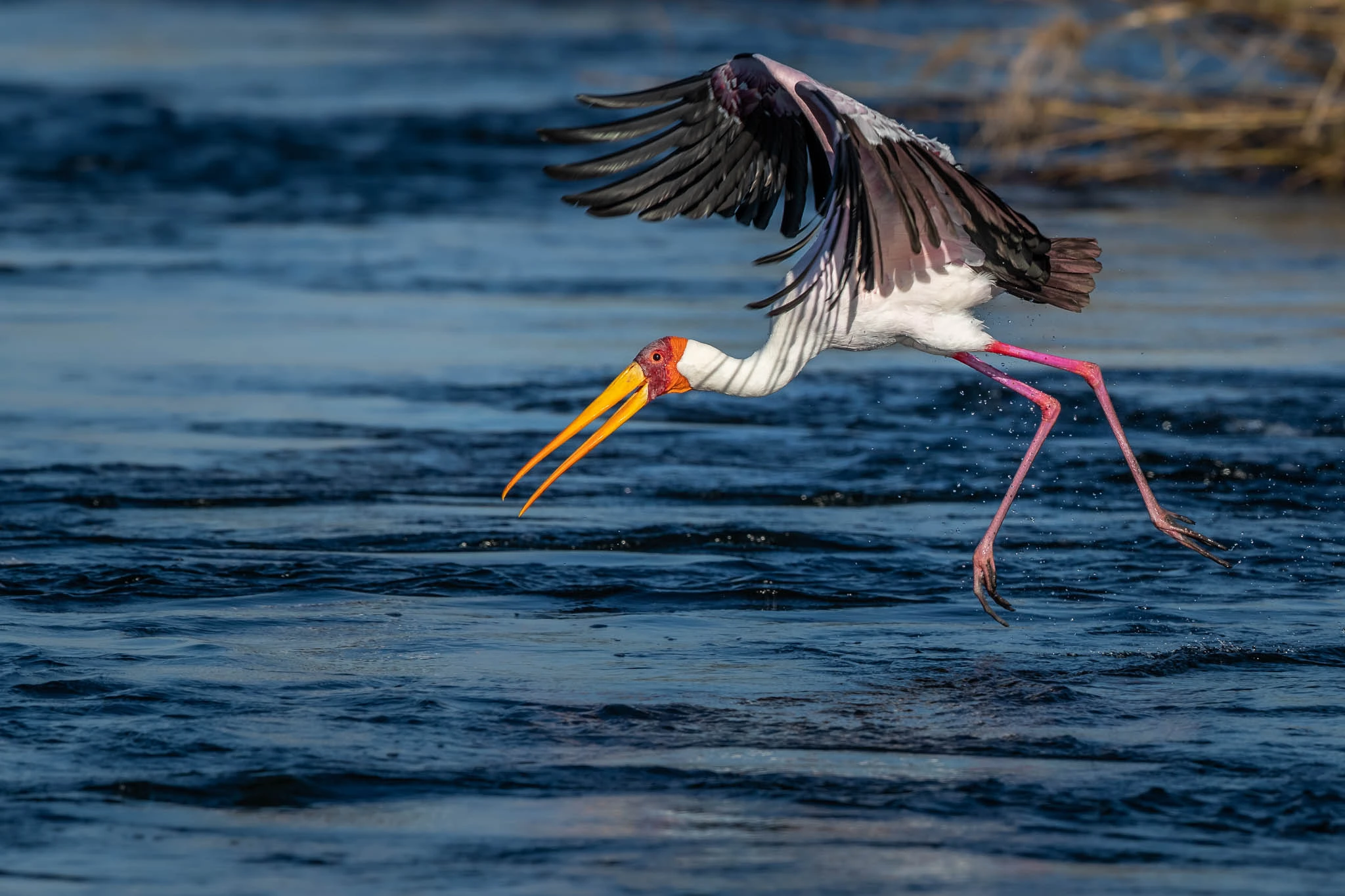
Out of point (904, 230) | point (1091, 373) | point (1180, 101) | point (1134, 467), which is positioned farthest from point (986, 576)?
point (1180, 101)

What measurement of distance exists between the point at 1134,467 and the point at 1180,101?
11.8m

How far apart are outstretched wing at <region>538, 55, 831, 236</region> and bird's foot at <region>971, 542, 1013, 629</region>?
150 centimetres

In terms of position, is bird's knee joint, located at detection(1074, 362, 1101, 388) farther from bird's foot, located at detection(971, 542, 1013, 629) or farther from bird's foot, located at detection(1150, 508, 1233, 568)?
bird's foot, located at detection(971, 542, 1013, 629)

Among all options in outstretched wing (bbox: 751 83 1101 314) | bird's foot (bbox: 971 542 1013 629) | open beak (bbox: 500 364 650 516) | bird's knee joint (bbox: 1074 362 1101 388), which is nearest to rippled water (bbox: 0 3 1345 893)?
bird's foot (bbox: 971 542 1013 629)

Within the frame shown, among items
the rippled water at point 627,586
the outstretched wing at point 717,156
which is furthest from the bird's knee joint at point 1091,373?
the outstretched wing at point 717,156

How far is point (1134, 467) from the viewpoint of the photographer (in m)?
7.73

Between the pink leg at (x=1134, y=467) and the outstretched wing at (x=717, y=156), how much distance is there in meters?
1.01

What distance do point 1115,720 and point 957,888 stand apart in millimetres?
1455

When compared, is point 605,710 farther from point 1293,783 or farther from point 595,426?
point 595,426

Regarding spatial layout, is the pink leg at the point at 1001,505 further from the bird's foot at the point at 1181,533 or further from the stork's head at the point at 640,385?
the stork's head at the point at 640,385

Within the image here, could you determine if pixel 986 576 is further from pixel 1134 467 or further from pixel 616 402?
pixel 616 402

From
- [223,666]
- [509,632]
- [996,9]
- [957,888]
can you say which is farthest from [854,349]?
[996,9]

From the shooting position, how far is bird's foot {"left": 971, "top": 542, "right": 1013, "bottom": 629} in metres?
7.28

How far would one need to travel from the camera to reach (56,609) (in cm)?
738
